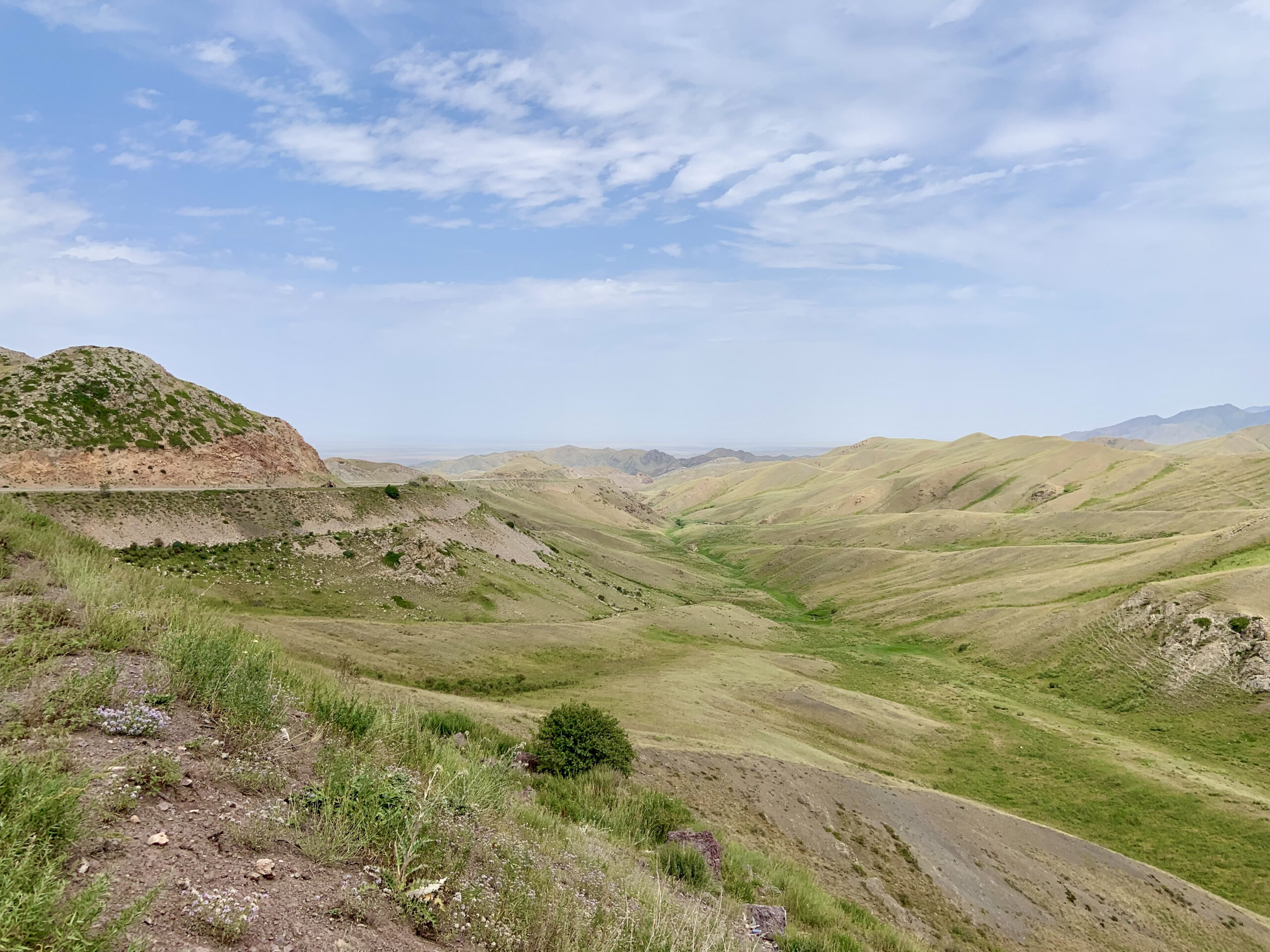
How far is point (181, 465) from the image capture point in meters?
43.8

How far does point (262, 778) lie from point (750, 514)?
179577 mm

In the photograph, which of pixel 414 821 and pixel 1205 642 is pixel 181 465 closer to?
pixel 414 821

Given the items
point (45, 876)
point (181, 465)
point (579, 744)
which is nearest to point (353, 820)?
point (45, 876)

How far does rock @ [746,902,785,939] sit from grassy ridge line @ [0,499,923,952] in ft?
1.17

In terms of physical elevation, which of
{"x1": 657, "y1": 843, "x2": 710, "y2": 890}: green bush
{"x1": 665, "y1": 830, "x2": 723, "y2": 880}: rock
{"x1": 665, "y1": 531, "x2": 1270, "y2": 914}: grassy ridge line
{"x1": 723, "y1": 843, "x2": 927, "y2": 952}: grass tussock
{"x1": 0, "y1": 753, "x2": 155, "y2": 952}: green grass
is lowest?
{"x1": 665, "y1": 531, "x2": 1270, "y2": 914}: grassy ridge line

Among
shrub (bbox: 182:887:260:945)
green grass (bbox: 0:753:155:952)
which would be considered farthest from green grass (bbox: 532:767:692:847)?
green grass (bbox: 0:753:155:952)

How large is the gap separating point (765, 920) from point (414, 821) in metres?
7.02

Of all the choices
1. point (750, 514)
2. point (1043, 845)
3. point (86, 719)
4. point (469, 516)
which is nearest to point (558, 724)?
point (86, 719)

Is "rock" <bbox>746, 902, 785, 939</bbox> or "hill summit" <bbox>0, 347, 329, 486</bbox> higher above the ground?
"hill summit" <bbox>0, 347, 329, 486</bbox>

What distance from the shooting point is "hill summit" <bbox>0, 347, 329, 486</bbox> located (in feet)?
129

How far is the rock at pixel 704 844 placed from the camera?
1125 centimetres

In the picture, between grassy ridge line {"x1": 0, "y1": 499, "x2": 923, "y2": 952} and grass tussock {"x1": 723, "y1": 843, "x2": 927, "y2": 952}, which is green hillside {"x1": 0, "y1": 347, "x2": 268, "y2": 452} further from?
grass tussock {"x1": 723, "y1": 843, "x2": 927, "y2": 952}

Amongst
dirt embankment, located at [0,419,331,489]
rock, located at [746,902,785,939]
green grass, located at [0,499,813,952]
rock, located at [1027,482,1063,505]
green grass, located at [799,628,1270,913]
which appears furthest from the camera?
rock, located at [1027,482,1063,505]

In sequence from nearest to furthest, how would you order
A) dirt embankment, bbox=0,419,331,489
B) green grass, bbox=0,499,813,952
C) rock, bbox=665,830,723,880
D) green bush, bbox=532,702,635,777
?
green grass, bbox=0,499,813,952, rock, bbox=665,830,723,880, green bush, bbox=532,702,635,777, dirt embankment, bbox=0,419,331,489
